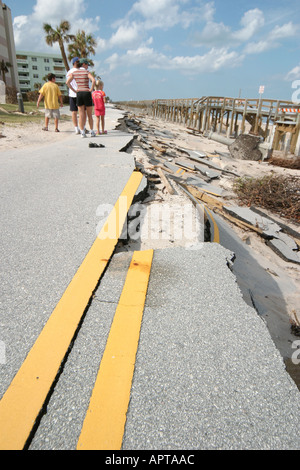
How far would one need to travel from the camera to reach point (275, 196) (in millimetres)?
6910

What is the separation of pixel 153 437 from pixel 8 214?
9.32ft

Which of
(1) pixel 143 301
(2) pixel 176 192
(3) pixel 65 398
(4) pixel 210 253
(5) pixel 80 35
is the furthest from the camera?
(5) pixel 80 35

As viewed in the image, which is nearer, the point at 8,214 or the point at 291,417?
the point at 291,417

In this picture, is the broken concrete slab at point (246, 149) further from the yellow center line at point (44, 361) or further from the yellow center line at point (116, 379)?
the yellow center line at point (116, 379)

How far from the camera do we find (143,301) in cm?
194

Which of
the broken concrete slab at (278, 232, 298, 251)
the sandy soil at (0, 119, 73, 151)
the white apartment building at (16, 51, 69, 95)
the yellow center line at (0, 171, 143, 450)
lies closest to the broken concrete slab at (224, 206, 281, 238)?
the broken concrete slab at (278, 232, 298, 251)

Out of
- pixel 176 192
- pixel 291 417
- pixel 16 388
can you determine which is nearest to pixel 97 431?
pixel 16 388

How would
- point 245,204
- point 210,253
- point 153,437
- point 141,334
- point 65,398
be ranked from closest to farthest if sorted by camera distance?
point 153,437 < point 65,398 < point 141,334 < point 210,253 < point 245,204

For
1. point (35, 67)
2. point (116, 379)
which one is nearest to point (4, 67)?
point (116, 379)

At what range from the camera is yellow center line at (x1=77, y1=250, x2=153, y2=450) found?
116cm

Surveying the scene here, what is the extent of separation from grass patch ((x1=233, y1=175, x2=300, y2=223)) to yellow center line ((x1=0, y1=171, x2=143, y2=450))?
5414mm

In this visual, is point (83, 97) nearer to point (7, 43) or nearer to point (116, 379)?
point (116, 379)

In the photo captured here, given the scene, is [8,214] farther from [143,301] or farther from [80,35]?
[80,35]

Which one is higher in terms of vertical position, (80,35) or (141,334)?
(80,35)
